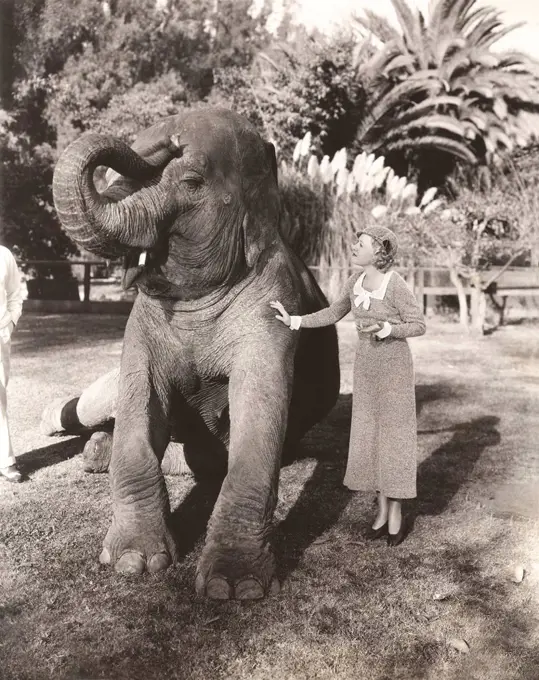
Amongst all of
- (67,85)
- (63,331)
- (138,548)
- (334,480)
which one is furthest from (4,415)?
(67,85)

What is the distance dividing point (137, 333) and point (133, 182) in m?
0.84

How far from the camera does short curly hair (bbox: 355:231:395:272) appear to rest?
390 cm

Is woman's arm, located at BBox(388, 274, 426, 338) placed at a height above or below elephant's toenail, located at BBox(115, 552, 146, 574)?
above

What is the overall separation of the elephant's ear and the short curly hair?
1.54ft

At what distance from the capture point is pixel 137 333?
3.99 meters

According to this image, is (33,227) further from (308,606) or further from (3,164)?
(308,606)

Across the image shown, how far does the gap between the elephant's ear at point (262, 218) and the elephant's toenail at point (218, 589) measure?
1567 millimetres

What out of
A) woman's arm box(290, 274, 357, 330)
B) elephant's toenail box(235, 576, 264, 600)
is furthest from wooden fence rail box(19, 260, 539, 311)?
elephant's toenail box(235, 576, 264, 600)

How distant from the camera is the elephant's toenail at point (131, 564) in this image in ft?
11.3

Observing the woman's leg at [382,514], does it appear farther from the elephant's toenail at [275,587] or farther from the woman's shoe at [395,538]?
the elephant's toenail at [275,587]

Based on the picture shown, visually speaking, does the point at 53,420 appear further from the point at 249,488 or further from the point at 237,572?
the point at 237,572

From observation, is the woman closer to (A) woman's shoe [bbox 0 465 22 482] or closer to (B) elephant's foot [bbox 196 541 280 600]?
(B) elephant's foot [bbox 196 541 280 600]

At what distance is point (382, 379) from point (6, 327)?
269 centimetres

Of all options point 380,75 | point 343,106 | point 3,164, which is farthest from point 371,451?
point 380,75
